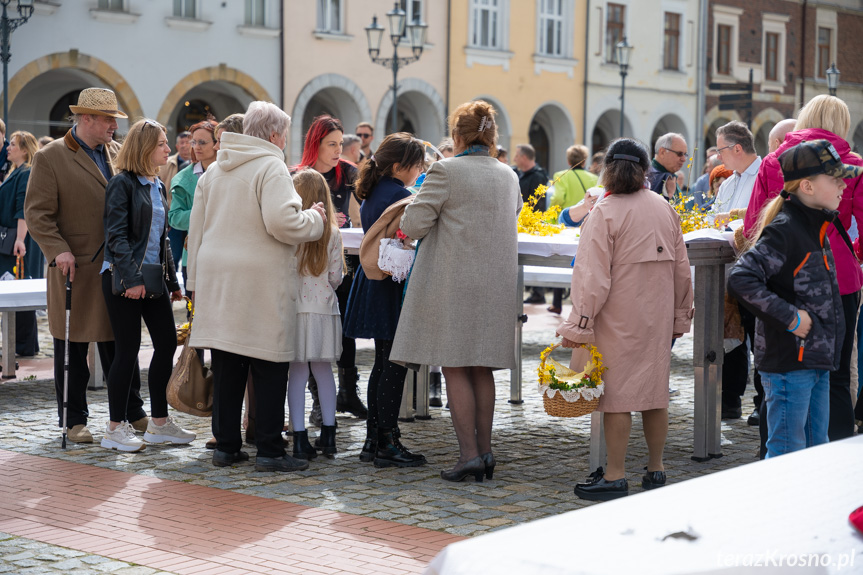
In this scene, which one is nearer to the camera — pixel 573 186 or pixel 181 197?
pixel 181 197

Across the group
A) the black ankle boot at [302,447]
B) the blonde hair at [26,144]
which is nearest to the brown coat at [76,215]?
the black ankle boot at [302,447]

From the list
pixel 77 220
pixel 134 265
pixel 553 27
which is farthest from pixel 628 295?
pixel 553 27

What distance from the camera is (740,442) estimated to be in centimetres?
695

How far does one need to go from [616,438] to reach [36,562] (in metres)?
2.62

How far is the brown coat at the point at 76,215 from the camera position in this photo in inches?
259

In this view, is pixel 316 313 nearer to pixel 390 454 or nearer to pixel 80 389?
pixel 390 454

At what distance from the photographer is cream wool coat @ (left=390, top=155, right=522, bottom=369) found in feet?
18.5

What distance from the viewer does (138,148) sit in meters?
6.47

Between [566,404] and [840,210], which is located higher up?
[840,210]

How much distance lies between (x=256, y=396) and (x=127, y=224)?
126 cm

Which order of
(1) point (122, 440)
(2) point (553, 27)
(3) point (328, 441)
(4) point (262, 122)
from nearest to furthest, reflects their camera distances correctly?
(4) point (262, 122)
(3) point (328, 441)
(1) point (122, 440)
(2) point (553, 27)

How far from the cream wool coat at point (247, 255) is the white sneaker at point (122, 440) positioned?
0.95 m

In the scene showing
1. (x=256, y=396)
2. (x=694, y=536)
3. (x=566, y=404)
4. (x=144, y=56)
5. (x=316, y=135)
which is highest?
(x=144, y=56)

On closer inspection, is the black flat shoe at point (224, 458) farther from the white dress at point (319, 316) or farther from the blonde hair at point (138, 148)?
the blonde hair at point (138, 148)
